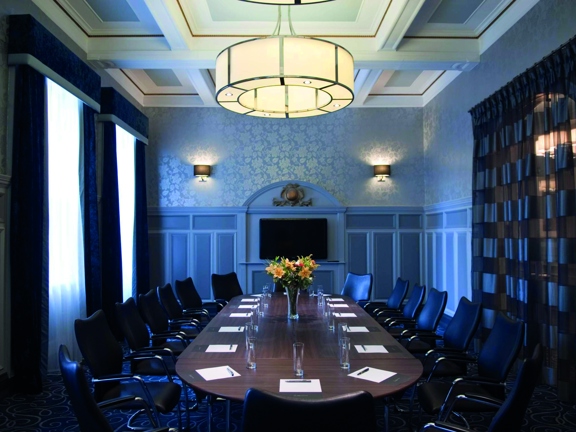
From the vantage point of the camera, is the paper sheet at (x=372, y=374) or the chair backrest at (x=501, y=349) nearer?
the paper sheet at (x=372, y=374)

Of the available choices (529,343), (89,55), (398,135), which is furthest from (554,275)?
(89,55)

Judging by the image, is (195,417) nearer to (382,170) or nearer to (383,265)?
(383,265)

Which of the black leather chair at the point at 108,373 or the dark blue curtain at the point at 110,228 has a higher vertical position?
the dark blue curtain at the point at 110,228

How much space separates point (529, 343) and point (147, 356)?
3286 mm

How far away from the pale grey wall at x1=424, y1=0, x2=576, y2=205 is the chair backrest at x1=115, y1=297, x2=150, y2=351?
13.3ft

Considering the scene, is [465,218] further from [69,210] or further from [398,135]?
[69,210]

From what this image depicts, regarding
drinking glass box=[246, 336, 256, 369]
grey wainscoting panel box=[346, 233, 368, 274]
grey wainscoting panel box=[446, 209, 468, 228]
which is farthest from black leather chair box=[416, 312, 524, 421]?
grey wainscoting panel box=[346, 233, 368, 274]

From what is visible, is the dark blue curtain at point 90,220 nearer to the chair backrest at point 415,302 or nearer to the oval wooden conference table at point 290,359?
the oval wooden conference table at point 290,359

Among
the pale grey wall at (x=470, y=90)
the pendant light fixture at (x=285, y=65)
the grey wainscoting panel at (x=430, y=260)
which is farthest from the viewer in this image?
the grey wainscoting panel at (x=430, y=260)

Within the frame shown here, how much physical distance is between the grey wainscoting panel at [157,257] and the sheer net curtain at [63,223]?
2640mm

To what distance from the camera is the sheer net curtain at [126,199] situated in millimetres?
6508

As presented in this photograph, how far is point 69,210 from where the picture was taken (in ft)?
15.9

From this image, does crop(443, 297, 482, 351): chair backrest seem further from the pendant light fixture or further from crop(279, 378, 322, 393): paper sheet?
the pendant light fixture

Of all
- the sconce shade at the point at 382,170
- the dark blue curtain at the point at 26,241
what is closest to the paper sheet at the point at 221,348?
the dark blue curtain at the point at 26,241
